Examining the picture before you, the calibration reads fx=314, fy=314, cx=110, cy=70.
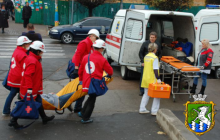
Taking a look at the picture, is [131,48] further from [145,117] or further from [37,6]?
[37,6]

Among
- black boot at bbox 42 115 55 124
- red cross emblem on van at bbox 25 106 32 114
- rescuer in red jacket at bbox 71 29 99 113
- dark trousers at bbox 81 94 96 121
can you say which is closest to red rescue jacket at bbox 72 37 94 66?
rescuer in red jacket at bbox 71 29 99 113

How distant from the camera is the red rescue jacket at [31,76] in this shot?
548 centimetres

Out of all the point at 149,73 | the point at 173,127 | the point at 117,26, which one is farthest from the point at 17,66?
the point at 117,26

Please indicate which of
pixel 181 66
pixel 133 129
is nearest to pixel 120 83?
pixel 181 66

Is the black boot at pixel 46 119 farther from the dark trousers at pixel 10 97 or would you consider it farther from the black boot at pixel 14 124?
the dark trousers at pixel 10 97

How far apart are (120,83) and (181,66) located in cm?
257

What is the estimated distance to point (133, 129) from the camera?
20.0 ft

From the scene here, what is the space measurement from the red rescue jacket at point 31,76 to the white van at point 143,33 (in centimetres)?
369

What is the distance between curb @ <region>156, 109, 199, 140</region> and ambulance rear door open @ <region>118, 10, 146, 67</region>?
294 centimetres

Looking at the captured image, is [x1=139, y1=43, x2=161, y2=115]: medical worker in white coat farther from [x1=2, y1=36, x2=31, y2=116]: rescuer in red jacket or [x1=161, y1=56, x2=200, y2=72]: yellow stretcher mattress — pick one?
[x1=2, y1=36, x2=31, y2=116]: rescuer in red jacket

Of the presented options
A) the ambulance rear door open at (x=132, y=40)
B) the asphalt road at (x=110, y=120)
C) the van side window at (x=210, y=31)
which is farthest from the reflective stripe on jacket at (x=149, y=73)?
the van side window at (x=210, y=31)

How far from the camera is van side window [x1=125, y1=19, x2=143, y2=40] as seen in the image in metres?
9.04

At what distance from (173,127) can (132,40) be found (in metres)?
4.06

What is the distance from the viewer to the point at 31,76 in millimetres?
5531
